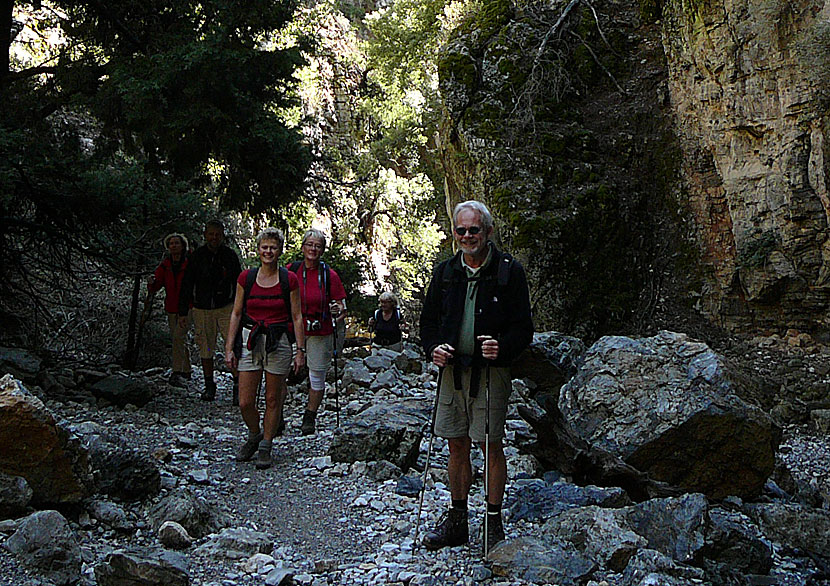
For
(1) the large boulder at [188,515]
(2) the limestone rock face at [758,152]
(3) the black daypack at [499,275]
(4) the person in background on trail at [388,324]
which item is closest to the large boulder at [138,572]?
(1) the large boulder at [188,515]

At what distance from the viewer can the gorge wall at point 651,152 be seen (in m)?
10.1

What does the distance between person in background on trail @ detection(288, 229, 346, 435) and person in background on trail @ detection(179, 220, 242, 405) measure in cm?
→ 167

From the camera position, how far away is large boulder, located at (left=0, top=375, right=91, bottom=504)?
471 cm

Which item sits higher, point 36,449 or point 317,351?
point 317,351

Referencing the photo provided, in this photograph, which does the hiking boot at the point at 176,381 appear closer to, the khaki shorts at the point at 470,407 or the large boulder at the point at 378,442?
the large boulder at the point at 378,442

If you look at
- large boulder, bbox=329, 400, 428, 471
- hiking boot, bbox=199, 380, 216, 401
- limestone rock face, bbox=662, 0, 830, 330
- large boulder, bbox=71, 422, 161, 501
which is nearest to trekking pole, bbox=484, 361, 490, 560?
large boulder, bbox=329, 400, 428, 471

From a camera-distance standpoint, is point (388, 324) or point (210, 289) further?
point (388, 324)

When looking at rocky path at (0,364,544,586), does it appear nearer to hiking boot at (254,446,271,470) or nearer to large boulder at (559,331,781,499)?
hiking boot at (254,446,271,470)

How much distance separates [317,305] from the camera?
783 cm

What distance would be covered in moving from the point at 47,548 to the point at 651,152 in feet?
36.9

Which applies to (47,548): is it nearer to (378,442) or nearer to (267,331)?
(267,331)

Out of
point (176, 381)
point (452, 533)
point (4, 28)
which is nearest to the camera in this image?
point (452, 533)

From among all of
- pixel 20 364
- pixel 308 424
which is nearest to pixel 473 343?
pixel 308 424

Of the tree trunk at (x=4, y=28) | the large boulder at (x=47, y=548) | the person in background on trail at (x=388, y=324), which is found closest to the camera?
the large boulder at (x=47, y=548)
